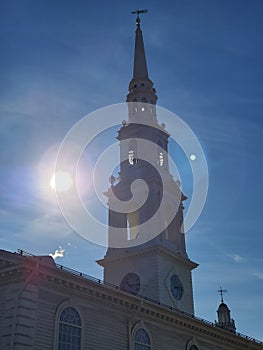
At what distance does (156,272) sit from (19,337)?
68.3 feet

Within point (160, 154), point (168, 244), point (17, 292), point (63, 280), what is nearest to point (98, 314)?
point (63, 280)

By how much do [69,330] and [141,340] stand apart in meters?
7.13

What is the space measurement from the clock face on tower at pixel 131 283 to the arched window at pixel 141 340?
10.9 metres

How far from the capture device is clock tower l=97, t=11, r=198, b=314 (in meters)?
44.8

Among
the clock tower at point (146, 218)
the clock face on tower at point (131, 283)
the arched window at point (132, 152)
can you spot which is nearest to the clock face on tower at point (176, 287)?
the clock tower at point (146, 218)

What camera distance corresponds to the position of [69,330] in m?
27.7

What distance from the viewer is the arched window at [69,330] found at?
27141 mm

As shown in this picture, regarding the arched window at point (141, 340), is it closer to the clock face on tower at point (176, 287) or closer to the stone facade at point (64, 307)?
the stone facade at point (64, 307)

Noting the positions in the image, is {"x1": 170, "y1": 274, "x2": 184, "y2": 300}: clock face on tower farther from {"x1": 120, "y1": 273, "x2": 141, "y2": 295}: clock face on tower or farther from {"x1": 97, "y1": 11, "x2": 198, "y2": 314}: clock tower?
{"x1": 120, "y1": 273, "x2": 141, "y2": 295}: clock face on tower

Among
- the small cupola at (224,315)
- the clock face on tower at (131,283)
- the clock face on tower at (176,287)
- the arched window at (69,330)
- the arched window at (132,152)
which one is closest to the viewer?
the arched window at (69,330)

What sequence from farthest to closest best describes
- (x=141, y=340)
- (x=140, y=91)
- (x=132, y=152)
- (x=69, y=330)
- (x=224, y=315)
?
(x=224, y=315) < (x=140, y=91) < (x=132, y=152) < (x=141, y=340) < (x=69, y=330)

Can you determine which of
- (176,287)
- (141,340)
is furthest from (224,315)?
(141,340)

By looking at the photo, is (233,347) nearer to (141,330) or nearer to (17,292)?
(141,330)

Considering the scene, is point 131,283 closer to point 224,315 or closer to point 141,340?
point 141,340
